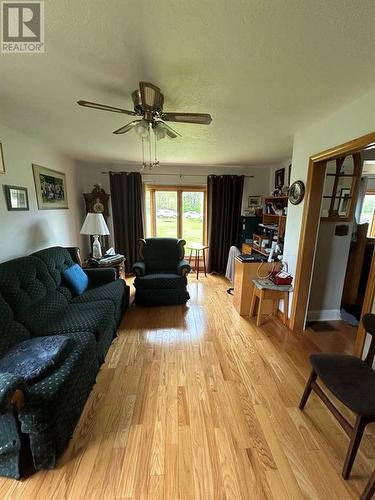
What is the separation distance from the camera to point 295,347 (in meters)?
2.20

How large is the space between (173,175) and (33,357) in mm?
3756

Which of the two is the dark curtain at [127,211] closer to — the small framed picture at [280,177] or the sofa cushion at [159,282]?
the sofa cushion at [159,282]

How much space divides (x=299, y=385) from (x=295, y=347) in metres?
0.53

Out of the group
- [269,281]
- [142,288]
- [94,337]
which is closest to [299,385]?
[269,281]

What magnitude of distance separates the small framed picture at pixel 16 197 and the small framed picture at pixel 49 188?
26cm

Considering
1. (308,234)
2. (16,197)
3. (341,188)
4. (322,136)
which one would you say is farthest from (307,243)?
(16,197)

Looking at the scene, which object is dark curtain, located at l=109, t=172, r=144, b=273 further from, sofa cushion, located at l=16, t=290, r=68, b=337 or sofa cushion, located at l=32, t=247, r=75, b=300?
sofa cushion, located at l=16, t=290, r=68, b=337

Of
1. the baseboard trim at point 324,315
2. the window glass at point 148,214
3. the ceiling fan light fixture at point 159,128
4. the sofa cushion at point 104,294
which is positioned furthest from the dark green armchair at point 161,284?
the ceiling fan light fixture at point 159,128

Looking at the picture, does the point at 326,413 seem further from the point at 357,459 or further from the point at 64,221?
the point at 64,221

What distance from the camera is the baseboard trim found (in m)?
2.73

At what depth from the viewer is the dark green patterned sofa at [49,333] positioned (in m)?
1.07

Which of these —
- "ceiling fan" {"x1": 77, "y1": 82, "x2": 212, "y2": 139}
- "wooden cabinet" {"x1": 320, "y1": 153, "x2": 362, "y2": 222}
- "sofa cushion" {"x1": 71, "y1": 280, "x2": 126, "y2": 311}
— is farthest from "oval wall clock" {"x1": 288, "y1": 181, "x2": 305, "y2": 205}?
"sofa cushion" {"x1": 71, "y1": 280, "x2": 126, "y2": 311}

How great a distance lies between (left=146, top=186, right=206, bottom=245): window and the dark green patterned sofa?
1976 mm

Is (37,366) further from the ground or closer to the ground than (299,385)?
further from the ground
